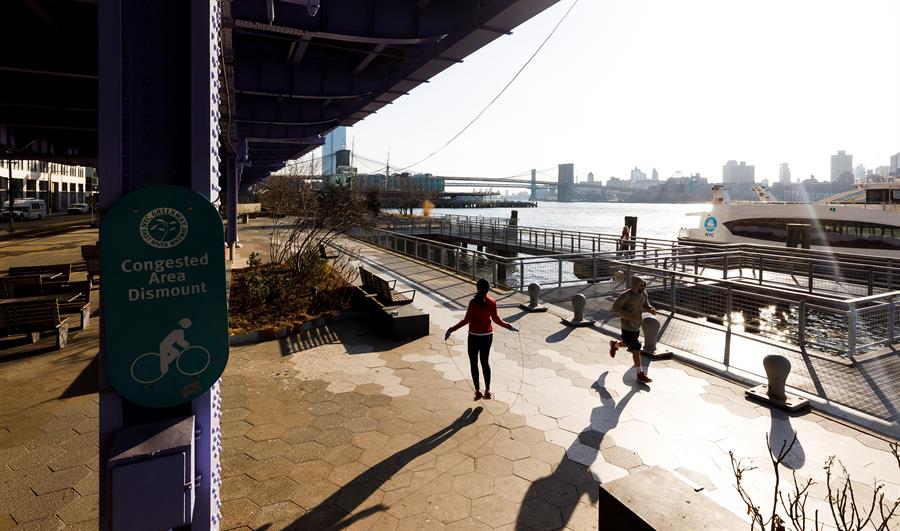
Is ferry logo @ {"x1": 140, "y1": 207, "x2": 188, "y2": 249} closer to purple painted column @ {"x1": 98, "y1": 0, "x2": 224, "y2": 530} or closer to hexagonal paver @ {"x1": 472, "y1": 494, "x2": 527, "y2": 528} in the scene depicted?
purple painted column @ {"x1": 98, "y1": 0, "x2": 224, "y2": 530}

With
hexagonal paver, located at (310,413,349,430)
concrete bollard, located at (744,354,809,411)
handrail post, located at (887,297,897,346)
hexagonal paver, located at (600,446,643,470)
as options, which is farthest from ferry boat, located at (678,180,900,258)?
hexagonal paver, located at (310,413,349,430)

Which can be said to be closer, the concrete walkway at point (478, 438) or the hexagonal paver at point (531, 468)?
the concrete walkway at point (478, 438)

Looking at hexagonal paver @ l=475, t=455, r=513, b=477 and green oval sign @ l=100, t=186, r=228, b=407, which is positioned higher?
green oval sign @ l=100, t=186, r=228, b=407

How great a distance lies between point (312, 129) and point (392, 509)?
59.9 ft

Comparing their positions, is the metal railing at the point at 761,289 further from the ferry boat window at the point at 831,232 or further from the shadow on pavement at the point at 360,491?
the ferry boat window at the point at 831,232

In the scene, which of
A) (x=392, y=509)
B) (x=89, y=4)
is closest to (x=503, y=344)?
(x=392, y=509)

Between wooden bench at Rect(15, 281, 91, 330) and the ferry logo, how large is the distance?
29.8 ft

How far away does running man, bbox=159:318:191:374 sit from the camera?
2598 mm

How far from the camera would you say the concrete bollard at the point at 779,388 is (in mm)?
5836

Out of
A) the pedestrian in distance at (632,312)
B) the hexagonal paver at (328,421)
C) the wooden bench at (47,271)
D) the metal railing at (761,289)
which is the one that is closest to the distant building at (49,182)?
the wooden bench at (47,271)

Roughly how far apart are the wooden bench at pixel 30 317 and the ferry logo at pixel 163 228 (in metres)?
7.63

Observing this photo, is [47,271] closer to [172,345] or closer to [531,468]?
[172,345]

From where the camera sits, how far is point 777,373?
5910mm

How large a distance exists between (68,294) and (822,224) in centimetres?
3338
